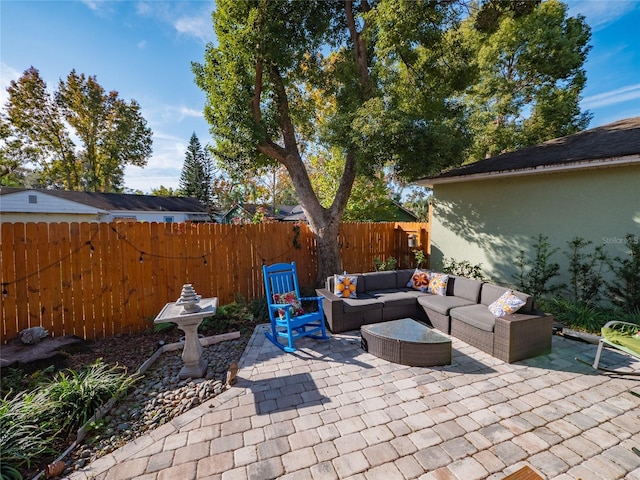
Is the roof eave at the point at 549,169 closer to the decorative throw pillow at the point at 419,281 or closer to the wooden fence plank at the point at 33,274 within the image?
the decorative throw pillow at the point at 419,281

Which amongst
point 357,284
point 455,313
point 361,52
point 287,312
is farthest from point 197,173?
point 455,313

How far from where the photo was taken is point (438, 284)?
5156mm

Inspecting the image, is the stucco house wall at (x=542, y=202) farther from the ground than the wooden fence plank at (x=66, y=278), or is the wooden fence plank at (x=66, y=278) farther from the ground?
the stucco house wall at (x=542, y=202)

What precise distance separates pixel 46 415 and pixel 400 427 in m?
3.13

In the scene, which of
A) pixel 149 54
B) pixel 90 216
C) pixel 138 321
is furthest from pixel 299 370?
pixel 90 216

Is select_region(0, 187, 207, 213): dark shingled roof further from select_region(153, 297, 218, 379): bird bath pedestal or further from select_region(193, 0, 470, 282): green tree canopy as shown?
select_region(153, 297, 218, 379): bird bath pedestal

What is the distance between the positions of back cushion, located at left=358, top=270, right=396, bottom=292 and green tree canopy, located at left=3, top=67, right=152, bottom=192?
73.1ft

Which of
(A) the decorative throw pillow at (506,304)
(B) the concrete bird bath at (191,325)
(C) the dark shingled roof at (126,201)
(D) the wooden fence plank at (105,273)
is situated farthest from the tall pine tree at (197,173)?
Result: (A) the decorative throw pillow at (506,304)

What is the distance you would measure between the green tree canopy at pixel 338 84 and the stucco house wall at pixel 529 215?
5.81ft

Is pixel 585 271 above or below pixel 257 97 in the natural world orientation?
below

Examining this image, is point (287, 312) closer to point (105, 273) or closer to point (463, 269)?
point (105, 273)

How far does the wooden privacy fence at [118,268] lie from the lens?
3.88 meters

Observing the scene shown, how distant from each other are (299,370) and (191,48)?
275 inches

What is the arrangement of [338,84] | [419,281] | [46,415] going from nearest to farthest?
[46,415] < [419,281] < [338,84]
